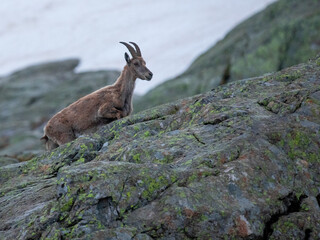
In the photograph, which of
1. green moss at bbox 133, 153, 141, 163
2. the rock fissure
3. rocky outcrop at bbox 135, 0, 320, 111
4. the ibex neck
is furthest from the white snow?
the rock fissure

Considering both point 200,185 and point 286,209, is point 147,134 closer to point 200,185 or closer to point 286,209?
point 200,185

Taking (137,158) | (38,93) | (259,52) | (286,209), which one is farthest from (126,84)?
(38,93)

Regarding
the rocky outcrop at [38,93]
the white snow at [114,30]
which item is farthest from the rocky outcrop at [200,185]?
the white snow at [114,30]

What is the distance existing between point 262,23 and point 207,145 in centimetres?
2476

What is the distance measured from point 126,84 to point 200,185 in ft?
31.1

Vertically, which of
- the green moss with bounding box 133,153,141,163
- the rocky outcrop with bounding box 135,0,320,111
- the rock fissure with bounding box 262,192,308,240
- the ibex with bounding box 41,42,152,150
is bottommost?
the rocky outcrop with bounding box 135,0,320,111

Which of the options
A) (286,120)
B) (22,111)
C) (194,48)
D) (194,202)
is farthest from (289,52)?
(22,111)

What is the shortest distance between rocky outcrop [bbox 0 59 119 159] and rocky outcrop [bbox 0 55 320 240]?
79.1 feet

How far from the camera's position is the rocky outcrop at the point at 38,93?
3719 centimetres

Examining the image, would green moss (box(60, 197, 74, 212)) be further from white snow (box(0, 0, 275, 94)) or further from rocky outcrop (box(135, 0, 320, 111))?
white snow (box(0, 0, 275, 94))

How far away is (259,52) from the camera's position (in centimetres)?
2772

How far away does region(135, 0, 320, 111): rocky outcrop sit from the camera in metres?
26.6

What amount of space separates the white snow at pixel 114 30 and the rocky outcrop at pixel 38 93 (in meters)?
2.20

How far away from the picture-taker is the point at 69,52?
167 feet
